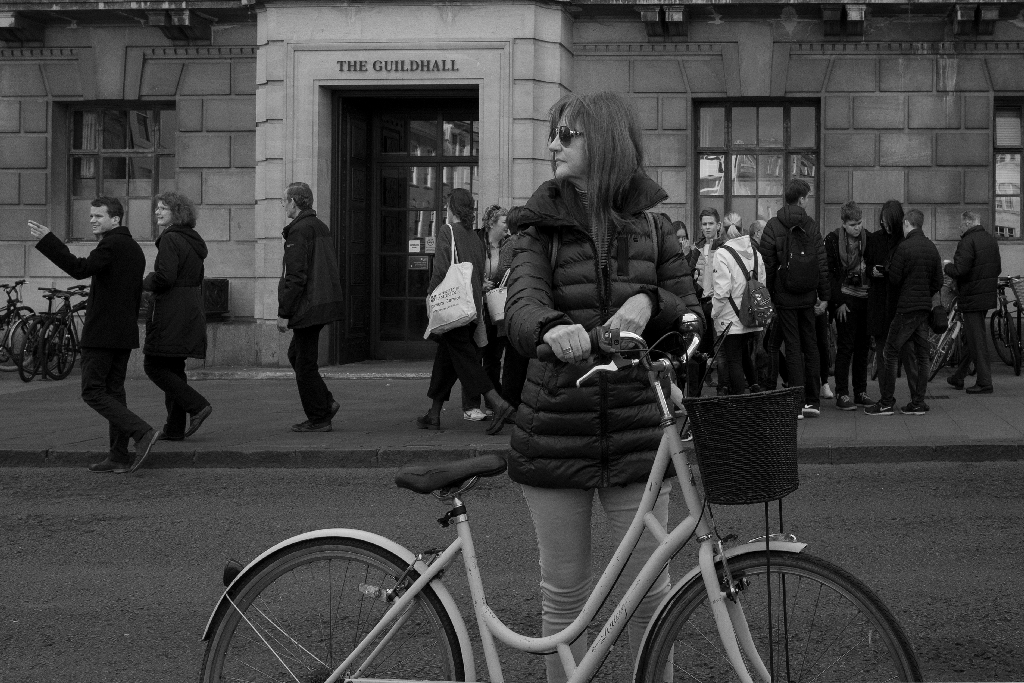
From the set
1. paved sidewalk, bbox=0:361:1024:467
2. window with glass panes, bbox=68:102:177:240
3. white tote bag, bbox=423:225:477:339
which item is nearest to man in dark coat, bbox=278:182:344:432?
paved sidewalk, bbox=0:361:1024:467

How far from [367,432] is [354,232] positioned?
6911mm

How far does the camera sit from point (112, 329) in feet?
30.2

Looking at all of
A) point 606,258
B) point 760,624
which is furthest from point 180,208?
point 760,624

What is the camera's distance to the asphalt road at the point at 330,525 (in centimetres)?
491

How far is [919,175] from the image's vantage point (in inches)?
648

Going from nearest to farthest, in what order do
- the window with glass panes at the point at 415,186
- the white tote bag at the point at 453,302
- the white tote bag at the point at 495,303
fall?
the white tote bag at the point at 453,302 → the white tote bag at the point at 495,303 → the window with glass panes at the point at 415,186

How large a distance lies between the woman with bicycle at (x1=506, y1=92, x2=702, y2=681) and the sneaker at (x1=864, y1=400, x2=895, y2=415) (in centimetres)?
851

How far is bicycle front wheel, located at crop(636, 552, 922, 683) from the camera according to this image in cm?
294

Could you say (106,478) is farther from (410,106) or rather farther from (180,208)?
(410,106)

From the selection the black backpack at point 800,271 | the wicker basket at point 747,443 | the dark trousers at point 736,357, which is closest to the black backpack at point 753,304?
the dark trousers at point 736,357

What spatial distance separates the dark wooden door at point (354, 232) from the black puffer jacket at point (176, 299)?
21.8ft

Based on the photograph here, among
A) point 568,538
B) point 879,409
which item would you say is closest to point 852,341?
point 879,409

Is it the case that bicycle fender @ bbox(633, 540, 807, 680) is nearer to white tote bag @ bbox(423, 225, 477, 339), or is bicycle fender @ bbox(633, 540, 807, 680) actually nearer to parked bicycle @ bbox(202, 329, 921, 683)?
parked bicycle @ bbox(202, 329, 921, 683)

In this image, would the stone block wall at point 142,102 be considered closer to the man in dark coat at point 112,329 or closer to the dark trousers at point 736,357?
the man in dark coat at point 112,329
